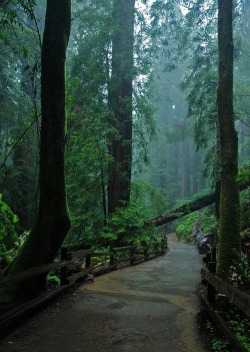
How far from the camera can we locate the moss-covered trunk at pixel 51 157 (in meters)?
6.93

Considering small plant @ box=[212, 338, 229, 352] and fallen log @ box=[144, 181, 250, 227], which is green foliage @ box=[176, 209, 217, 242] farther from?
small plant @ box=[212, 338, 229, 352]

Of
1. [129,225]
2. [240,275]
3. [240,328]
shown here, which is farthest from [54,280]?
[129,225]

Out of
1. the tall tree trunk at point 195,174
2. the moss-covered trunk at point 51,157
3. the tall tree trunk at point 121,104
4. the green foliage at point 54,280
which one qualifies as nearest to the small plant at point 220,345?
the moss-covered trunk at point 51,157

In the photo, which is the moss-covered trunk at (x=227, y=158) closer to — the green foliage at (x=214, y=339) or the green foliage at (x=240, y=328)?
the green foliage at (x=240, y=328)

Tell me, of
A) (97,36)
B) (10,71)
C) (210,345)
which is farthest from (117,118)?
(210,345)

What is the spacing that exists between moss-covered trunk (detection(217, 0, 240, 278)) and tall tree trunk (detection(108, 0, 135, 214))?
7718mm

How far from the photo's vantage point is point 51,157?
281 inches

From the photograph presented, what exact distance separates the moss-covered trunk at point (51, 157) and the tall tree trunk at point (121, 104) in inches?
354

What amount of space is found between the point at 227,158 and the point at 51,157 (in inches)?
171

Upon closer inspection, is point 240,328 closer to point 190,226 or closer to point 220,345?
point 220,345

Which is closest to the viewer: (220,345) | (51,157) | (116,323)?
(220,345)

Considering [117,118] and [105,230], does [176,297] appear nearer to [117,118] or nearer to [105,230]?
[105,230]

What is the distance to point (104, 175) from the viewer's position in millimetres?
16547

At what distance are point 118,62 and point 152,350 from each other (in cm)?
1473
